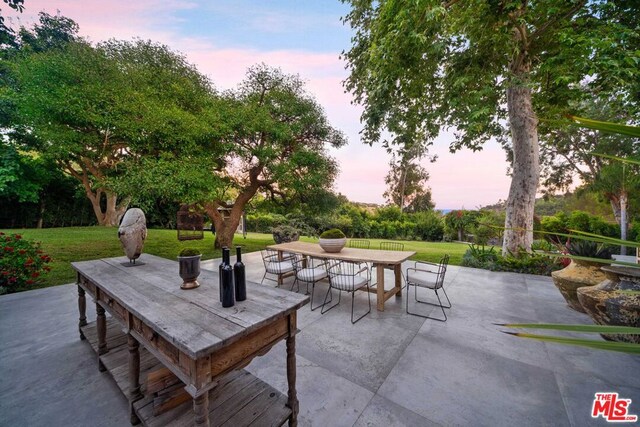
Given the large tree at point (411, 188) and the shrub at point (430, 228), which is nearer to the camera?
the shrub at point (430, 228)

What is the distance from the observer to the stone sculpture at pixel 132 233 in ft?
7.52

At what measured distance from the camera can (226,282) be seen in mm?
1410

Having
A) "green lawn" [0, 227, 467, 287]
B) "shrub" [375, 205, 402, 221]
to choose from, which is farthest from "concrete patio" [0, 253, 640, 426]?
"shrub" [375, 205, 402, 221]

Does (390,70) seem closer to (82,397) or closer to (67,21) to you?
(82,397)

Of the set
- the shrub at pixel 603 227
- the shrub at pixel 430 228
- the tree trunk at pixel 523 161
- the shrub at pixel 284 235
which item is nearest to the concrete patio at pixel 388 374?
the tree trunk at pixel 523 161

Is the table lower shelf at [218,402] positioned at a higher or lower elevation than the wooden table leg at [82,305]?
lower

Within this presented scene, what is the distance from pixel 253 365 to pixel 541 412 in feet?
7.40

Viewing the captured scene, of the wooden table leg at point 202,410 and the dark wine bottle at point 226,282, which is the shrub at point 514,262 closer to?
the dark wine bottle at point 226,282

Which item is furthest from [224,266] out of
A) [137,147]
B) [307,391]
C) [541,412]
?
[137,147]

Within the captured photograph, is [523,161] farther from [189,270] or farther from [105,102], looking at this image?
[105,102]

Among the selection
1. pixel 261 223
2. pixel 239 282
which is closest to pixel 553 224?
pixel 239 282

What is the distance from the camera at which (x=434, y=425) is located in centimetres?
159

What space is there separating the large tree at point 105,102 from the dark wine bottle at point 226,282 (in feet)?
16.3

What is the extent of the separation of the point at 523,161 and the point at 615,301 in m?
4.08
